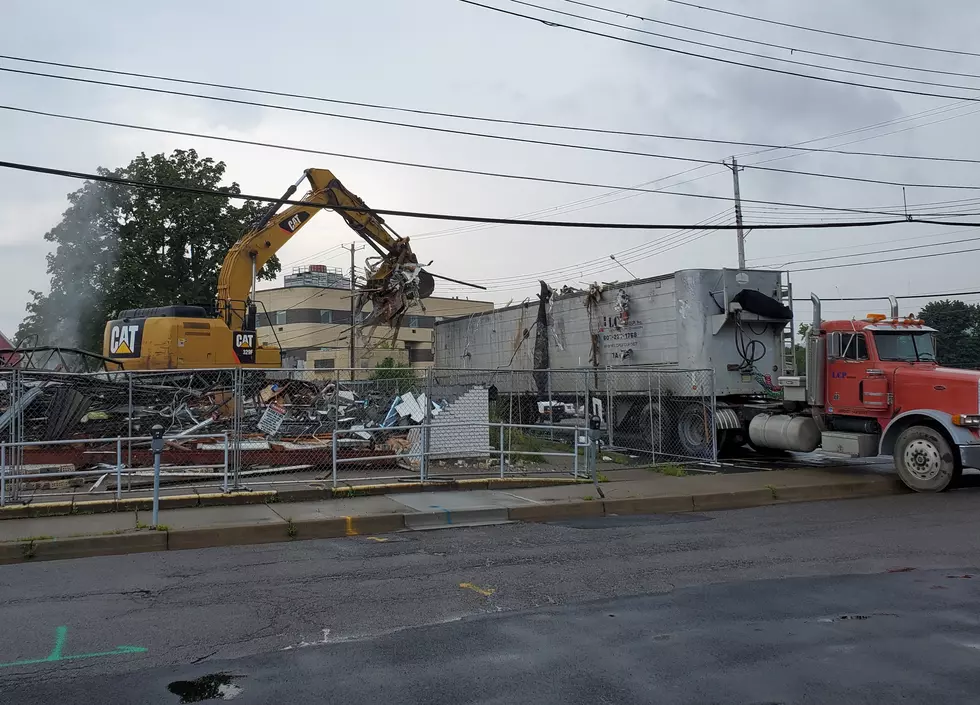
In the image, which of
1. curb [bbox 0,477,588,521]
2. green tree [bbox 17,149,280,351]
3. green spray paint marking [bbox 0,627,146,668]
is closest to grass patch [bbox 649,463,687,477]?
curb [bbox 0,477,588,521]

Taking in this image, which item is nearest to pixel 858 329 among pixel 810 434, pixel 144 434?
pixel 810 434

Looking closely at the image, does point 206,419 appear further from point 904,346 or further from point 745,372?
point 904,346

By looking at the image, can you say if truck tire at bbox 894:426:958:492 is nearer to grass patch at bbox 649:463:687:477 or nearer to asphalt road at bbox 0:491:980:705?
grass patch at bbox 649:463:687:477

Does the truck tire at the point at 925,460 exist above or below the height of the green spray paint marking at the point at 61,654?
above

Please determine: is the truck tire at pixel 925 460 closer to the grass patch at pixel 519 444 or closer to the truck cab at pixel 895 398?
the truck cab at pixel 895 398

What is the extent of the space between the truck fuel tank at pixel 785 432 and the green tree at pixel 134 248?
23536 mm

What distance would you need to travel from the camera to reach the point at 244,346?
710 inches

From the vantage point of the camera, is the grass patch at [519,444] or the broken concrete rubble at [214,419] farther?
the grass patch at [519,444]

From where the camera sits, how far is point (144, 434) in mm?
13531

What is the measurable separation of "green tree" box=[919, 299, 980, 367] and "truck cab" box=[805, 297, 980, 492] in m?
36.4

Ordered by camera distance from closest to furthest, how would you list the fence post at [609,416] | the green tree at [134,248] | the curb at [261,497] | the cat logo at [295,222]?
the curb at [261,497], the fence post at [609,416], the cat logo at [295,222], the green tree at [134,248]

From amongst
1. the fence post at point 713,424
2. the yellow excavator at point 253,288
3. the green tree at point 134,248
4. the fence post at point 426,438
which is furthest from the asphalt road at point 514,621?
the green tree at point 134,248

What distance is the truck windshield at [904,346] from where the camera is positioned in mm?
14172

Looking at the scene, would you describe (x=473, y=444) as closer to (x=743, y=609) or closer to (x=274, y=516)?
(x=274, y=516)
